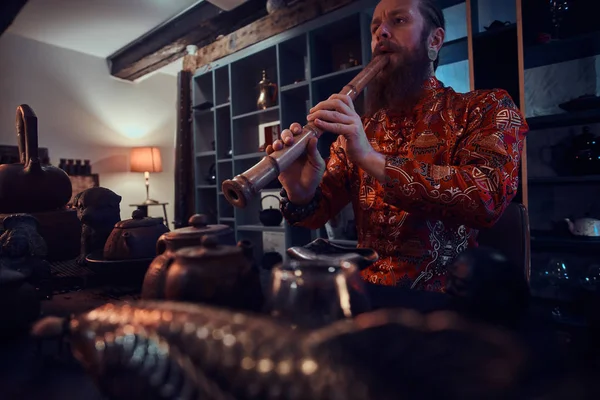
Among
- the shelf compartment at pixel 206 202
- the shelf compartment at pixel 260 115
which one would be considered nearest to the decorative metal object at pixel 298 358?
the shelf compartment at pixel 260 115

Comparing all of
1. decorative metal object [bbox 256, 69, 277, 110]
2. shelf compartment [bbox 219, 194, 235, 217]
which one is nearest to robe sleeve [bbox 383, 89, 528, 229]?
decorative metal object [bbox 256, 69, 277, 110]

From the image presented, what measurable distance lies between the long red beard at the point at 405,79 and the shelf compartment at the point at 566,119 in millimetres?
918

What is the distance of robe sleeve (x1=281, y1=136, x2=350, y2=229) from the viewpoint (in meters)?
1.29

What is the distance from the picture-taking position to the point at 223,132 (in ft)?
11.7

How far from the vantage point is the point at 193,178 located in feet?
12.6

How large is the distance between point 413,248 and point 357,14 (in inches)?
72.6

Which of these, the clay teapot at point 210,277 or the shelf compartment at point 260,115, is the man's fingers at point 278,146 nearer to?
the clay teapot at point 210,277

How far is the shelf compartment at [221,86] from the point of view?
3.48 metres

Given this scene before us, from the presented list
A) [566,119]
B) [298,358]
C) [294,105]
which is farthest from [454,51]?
[298,358]

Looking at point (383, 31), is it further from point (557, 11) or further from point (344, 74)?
point (344, 74)

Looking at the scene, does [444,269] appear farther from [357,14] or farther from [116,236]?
[357,14]

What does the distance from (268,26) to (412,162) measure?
2.46 meters

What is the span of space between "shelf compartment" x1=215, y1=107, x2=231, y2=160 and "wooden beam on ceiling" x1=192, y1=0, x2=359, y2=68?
1.67 ft

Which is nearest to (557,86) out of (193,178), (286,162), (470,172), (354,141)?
(470,172)
